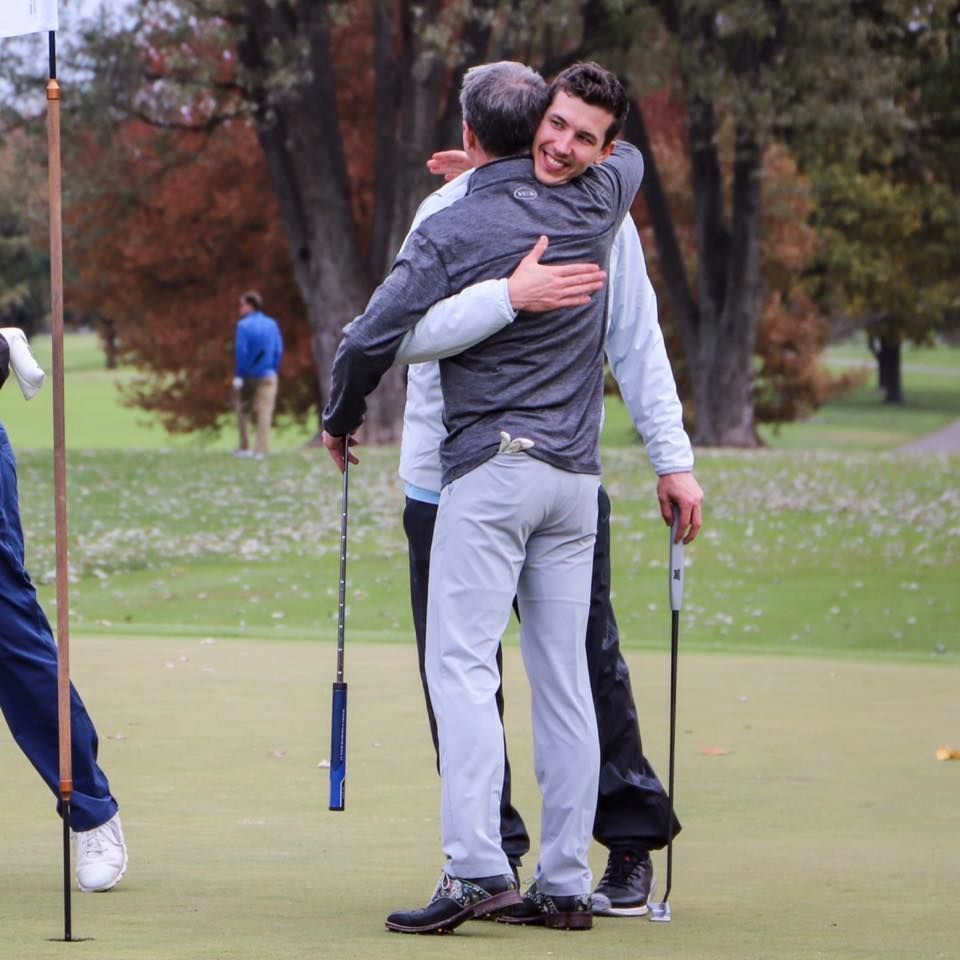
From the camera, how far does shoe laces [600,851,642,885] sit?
15.7ft

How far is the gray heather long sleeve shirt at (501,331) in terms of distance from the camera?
4.33 m

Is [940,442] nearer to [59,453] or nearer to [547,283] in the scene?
[547,283]

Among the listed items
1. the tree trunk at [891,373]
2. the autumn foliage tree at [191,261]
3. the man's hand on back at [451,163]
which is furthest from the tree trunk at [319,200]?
the tree trunk at [891,373]

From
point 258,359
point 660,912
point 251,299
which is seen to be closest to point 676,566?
point 660,912

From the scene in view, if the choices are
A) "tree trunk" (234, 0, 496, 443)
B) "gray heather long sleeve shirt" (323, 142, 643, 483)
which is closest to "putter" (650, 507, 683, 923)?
"gray heather long sleeve shirt" (323, 142, 643, 483)

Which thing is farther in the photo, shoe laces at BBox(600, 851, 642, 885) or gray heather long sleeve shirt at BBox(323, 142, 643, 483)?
shoe laces at BBox(600, 851, 642, 885)

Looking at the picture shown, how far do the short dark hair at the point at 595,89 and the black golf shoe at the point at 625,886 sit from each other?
1.67m

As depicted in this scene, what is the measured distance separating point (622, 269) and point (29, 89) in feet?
76.3

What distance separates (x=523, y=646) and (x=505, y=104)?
47.2 inches

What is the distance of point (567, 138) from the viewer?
14.2ft

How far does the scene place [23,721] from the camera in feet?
16.2

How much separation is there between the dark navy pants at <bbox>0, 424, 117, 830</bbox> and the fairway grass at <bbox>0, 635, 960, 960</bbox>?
0.22 metres

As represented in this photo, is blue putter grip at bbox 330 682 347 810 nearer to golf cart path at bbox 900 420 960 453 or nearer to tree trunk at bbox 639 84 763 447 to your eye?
tree trunk at bbox 639 84 763 447

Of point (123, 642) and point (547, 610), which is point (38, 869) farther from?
point (123, 642)
